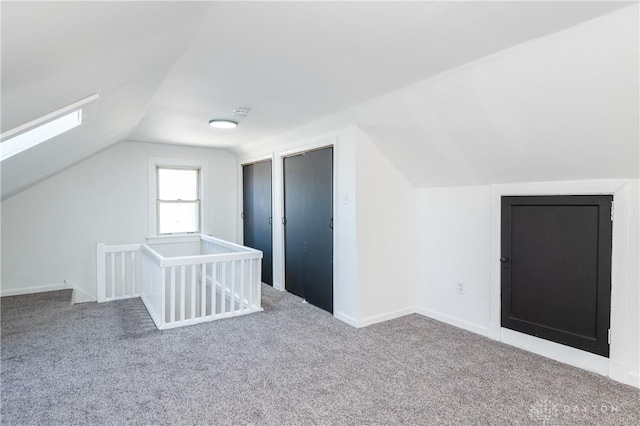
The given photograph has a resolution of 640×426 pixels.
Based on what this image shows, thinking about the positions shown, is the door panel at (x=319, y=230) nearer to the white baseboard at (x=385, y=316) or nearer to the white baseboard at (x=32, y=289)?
the white baseboard at (x=385, y=316)

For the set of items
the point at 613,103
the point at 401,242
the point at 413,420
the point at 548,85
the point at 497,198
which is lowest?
the point at 413,420

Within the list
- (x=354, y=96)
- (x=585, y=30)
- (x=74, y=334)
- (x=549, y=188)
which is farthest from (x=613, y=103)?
(x=74, y=334)

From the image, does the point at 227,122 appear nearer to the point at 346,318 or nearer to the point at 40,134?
the point at 40,134

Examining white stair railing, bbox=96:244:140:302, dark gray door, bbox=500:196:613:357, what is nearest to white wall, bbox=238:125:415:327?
dark gray door, bbox=500:196:613:357

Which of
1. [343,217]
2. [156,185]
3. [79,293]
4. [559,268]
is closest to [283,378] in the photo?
[343,217]

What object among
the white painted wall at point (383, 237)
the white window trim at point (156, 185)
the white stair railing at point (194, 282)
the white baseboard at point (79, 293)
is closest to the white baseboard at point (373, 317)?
the white painted wall at point (383, 237)

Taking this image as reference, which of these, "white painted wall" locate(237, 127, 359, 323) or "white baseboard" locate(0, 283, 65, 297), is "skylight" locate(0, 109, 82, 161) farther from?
"white baseboard" locate(0, 283, 65, 297)

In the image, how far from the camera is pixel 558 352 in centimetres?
278

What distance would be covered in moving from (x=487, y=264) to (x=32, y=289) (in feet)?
18.1

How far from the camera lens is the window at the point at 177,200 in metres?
5.59

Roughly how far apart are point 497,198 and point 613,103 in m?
1.27

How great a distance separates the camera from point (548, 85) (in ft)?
6.88

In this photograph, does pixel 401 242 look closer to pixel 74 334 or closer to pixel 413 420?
pixel 413 420

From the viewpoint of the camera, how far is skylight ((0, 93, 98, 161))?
6.80 feet
